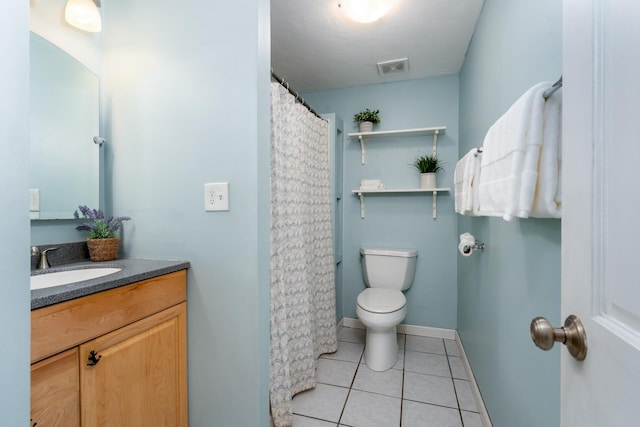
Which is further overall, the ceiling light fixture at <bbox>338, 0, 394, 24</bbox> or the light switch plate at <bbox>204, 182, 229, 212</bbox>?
the ceiling light fixture at <bbox>338, 0, 394, 24</bbox>

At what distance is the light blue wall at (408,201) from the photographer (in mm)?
2406

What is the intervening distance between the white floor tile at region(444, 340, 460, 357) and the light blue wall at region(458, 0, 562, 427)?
14.8 inches

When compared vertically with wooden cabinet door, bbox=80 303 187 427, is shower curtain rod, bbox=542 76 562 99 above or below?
above

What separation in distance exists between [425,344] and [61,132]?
107 inches

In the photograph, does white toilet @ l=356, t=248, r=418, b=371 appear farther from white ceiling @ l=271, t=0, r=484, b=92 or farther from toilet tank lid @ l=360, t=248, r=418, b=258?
white ceiling @ l=271, t=0, r=484, b=92

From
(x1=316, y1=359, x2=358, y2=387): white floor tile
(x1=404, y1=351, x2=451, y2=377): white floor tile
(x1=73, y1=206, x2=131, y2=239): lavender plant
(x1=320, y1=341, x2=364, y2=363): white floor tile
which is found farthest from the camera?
(x1=320, y1=341, x2=364, y2=363): white floor tile

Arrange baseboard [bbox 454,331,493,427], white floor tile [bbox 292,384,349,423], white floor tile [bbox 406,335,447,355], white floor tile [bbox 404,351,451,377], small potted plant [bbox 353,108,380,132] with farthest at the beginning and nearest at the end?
1. small potted plant [bbox 353,108,380,132]
2. white floor tile [bbox 406,335,447,355]
3. white floor tile [bbox 404,351,451,377]
4. white floor tile [bbox 292,384,349,423]
5. baseboard [bbox 454,331,493,427]

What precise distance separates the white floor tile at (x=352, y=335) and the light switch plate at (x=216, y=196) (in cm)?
183

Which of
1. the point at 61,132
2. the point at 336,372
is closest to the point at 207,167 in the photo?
the point at 61,132

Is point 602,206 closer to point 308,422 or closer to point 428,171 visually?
point 308,422

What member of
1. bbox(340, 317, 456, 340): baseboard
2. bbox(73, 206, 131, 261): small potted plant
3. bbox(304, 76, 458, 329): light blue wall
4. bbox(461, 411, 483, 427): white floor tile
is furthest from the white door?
bbox(340, 317, 456, 340): baseboard

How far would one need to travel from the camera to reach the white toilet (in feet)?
6.22

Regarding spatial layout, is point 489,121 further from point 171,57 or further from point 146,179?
point 146,179

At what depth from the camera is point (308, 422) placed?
1.50 metres
